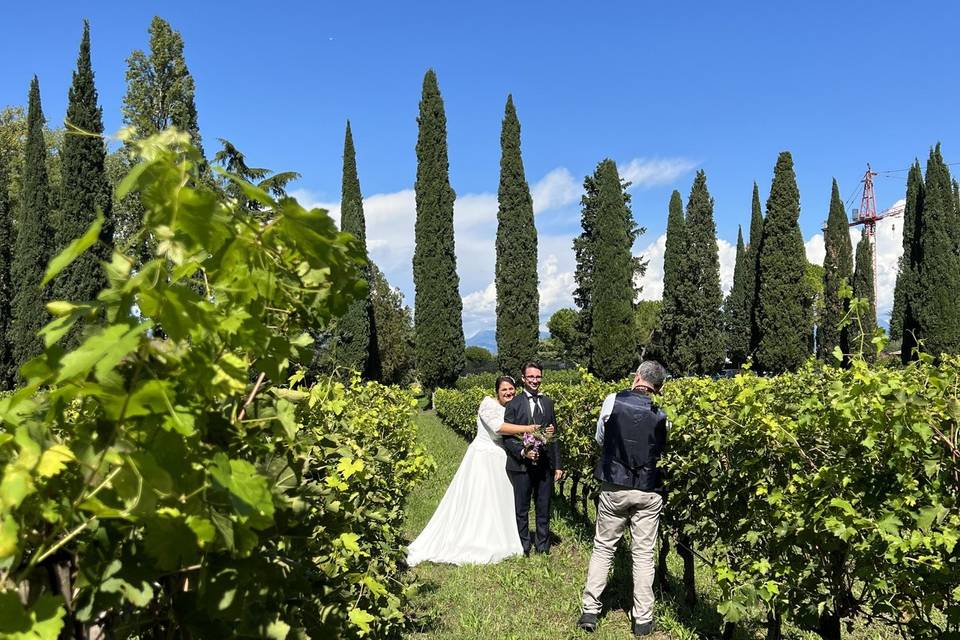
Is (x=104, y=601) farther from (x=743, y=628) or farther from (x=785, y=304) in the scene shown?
(x=785, y=304)

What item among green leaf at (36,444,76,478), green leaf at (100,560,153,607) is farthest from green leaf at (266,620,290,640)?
green leaf at (36,444,76,478)

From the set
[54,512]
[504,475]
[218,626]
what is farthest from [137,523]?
[504,475]

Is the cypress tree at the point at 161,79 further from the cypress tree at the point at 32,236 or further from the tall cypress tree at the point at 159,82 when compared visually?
the cypress tree at the point at 32,236

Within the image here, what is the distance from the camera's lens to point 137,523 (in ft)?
2.81

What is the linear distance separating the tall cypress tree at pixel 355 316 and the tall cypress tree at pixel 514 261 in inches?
230

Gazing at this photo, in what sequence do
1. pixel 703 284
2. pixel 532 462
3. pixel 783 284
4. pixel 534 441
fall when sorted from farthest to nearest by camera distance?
1. pixel 703 284
2. pixel 783 284
3. pixel 532 462
4. pixel 534 441

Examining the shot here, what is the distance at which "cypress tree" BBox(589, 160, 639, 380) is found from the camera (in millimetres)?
27641

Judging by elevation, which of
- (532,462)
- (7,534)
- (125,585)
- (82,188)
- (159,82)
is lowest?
(532,462)

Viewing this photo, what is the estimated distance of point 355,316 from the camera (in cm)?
2798

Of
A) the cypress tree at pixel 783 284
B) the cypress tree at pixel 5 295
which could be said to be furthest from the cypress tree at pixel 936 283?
the cypress tree at pixel 5 295

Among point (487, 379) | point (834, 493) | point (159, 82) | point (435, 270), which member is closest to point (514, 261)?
point (435, 270)

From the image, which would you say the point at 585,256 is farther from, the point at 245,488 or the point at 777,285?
the point at 245,488

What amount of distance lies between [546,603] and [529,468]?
66.3 inches

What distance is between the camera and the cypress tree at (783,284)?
90.5 ft
